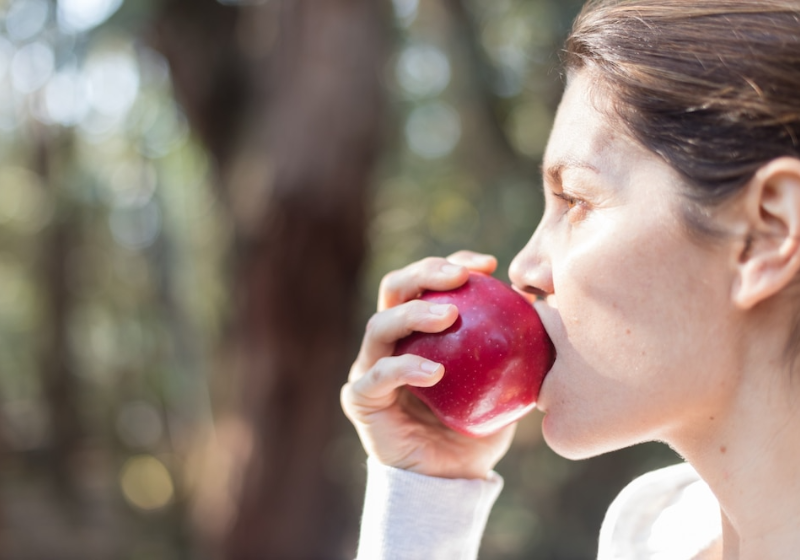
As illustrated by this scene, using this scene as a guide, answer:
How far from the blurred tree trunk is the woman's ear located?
2945 mm

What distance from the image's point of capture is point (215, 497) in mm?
4465

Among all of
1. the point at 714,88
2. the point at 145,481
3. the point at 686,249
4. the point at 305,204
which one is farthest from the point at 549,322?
the point at 145,481

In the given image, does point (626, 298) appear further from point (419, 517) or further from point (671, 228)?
point (419, 517)

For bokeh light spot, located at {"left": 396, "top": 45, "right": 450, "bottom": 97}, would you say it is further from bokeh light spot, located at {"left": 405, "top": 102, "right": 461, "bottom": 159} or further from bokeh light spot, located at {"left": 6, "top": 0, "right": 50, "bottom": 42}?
bokeh light spot, located at {"left": 6, "top": 0, "right": 50, "bottom": 42}

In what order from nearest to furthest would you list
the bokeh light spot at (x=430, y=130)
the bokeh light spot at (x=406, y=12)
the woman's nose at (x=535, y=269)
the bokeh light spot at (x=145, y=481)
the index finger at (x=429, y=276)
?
the woman's nose at (x=535, y=269) < the index finger at (x=429, y=276) < the bokeh light spot at (x=406, y=12) < the bokeh light spot at (x=430, y=130) < the bokeh light spot at (x=145, y=481)

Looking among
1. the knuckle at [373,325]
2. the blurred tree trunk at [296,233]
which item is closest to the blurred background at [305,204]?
the blurred tree trunk at [296,233]

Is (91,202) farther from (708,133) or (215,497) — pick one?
(708,133)

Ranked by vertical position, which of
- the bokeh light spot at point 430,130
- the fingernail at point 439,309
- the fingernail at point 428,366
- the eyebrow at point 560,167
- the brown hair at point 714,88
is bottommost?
the bokeh light spot at point 430,130

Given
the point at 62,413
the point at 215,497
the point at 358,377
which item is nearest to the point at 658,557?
the point at 358,377

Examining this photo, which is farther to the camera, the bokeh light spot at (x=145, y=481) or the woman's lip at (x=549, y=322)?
the bokeh light spot at (x=145, y=481)

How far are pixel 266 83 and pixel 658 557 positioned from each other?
357 centimetres

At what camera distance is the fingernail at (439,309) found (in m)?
1.38

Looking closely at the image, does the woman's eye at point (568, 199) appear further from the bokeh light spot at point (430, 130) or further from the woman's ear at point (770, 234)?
the bokeh light spot at point (430, 130)

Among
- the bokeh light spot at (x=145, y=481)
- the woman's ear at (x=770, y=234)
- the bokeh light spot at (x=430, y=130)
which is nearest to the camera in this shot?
the woman's ear at (x=770, y=234)
